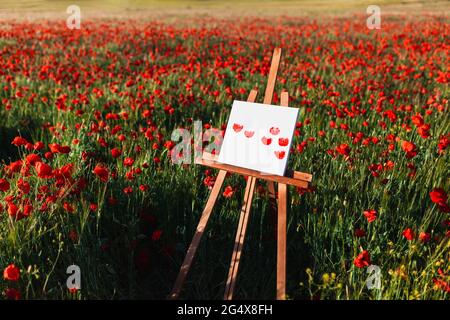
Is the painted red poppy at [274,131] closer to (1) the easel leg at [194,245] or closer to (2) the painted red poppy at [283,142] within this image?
(2) the painted red poppy at [283,142]

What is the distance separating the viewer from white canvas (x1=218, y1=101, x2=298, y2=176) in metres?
2.19

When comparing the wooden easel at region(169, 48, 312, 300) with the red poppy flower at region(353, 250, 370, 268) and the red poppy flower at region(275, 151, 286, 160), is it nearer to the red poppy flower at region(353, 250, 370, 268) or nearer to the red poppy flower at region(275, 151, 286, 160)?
the red poppy flower at region(275, 151, 286, 160)

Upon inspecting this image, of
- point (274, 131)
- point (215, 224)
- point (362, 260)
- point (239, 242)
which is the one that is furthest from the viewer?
point (215, 224)

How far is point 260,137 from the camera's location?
2270 millimetres

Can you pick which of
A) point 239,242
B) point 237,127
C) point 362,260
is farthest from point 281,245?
point 237,127

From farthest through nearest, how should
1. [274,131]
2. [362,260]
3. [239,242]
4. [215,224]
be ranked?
Result: [215,224] < [239,242] < [274,131] < [362,260]

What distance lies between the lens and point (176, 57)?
8672 millimetres

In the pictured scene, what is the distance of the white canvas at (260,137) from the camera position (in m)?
2.19

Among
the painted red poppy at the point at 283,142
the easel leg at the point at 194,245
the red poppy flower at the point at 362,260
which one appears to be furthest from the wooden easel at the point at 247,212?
the red poppy flower at the point at 362,260

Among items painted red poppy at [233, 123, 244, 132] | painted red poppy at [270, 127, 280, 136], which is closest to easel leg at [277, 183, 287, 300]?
painted red poppy at [270, 127, 280, 136]

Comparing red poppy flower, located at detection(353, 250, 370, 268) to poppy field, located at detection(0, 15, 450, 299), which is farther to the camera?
poppy field, located at detection(0, 15, 450, 299)

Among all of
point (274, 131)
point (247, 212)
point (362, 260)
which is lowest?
point (362, 260)

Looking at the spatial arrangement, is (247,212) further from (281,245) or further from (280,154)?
(280,154)
